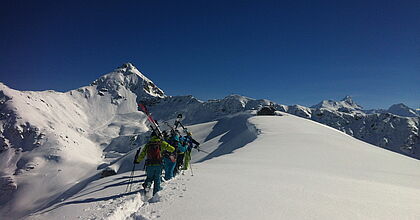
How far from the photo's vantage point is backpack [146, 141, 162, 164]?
28.7ft

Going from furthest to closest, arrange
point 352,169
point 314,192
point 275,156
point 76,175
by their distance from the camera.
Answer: point 76,175
point 275,156
point 352,169
point 314,192

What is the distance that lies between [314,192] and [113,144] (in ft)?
650

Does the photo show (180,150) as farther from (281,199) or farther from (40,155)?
(40,155)

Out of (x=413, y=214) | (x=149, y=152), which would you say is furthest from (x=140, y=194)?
(x=413, y=214)

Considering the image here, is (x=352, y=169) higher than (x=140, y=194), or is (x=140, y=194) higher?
(x=352, y=169)

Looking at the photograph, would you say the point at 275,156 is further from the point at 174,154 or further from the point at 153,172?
the point at 153,172

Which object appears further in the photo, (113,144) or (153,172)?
(113,144)

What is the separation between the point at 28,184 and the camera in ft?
418

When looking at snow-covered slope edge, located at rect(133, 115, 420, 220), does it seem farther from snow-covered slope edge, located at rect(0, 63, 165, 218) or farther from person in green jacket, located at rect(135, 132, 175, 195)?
snow-covered slope edge, located at rect(0, 63, 165, 218)

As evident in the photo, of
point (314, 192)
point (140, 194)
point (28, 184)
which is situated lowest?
point (28, 184)

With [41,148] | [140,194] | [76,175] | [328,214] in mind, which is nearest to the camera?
[328,214]

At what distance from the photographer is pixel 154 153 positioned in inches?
348

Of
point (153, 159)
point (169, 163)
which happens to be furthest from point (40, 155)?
point (153, 159)

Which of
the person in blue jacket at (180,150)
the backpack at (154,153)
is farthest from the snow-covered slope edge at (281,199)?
the person in blue jacket at (180,150)
